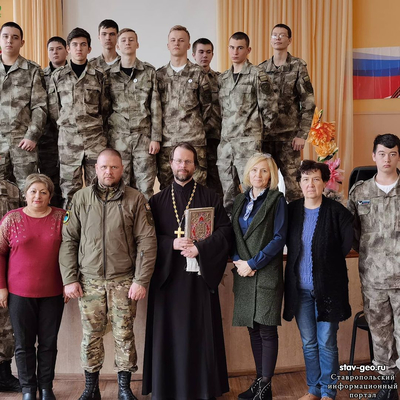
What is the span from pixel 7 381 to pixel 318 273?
2.32 metres

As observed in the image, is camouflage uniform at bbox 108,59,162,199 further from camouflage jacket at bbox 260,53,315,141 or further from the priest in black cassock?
camouflage jacket at bbox 260,53,315,141

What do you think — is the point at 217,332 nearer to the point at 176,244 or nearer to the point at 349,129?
the point at 176,244

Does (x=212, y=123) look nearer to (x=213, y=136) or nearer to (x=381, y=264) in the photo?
(x=213, y=136)

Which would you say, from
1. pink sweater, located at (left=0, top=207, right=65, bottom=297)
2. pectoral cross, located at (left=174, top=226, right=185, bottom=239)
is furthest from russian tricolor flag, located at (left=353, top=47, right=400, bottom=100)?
pink sweater, located at (left=0, top=207, right=65, bottom=297)

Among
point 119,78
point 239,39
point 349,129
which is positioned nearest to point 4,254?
point 119,78

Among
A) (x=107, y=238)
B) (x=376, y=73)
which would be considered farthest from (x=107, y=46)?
(x=376, y=73)

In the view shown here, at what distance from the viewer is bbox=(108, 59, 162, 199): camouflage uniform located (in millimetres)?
4297

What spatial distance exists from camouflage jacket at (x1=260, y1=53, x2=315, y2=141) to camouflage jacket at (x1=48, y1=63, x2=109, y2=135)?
154cm

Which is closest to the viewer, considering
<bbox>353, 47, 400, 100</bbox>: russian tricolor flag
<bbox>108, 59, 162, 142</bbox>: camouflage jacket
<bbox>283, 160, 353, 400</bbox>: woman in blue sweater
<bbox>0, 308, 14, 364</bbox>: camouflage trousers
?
<bbox>283, 160, 353, 400</bbox>: woman in blue sweater

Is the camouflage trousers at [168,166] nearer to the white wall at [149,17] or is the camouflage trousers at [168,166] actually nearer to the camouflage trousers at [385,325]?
the camouflage trousers at [385,325]

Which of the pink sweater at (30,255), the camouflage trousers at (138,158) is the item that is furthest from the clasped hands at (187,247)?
the camouflage trousers at (138,158)

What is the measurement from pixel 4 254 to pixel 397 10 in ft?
22.8

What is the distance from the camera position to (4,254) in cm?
335

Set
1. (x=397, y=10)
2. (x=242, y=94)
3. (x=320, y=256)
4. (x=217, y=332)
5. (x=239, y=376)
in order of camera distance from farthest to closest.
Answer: (x=397, y=10)
(x=242, y=94)
(x=239, y=376)
(x=217, y=332)
(x=320, y=256)
